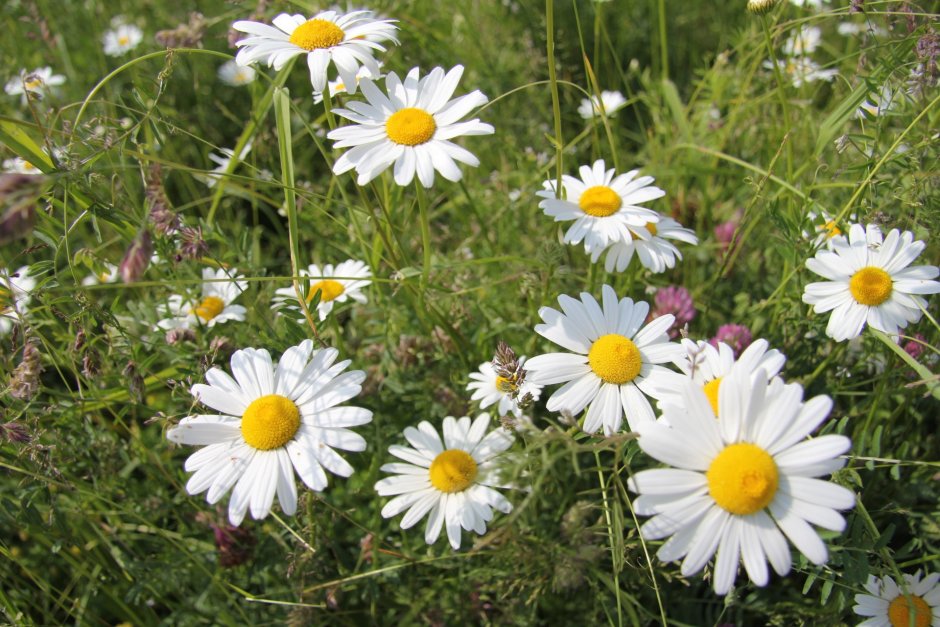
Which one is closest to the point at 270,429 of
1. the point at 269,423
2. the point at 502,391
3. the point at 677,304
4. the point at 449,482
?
the point at 269,423

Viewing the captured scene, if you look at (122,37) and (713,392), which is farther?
(122,37)

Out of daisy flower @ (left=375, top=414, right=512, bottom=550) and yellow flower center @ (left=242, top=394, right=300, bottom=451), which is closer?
yellow flower center @ (left=242, top=394, right=300, bottom=451)

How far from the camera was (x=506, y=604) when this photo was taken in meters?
1.96

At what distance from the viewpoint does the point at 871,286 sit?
1.75 meters

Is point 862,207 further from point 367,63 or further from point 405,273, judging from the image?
point 367,63

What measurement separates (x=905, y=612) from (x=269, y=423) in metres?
1.48

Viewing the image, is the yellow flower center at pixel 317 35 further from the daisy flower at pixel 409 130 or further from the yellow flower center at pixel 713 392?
the yellow flower center at pixel 713 392

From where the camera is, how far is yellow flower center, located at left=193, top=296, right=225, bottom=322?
2.24 m

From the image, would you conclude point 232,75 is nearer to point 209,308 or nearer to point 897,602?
point 209,308

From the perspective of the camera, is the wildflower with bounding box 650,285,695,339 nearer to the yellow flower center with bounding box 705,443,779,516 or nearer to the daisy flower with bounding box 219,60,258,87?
the yellow flower center with bounding box 705,443,779,516

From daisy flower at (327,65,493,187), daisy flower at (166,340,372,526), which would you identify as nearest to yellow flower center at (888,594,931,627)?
daisy flower at (166,340,372,526)

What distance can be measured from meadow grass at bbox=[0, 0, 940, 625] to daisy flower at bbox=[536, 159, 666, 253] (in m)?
0.10

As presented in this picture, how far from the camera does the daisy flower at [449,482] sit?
1.65m

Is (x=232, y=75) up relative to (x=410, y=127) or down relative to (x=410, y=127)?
up
